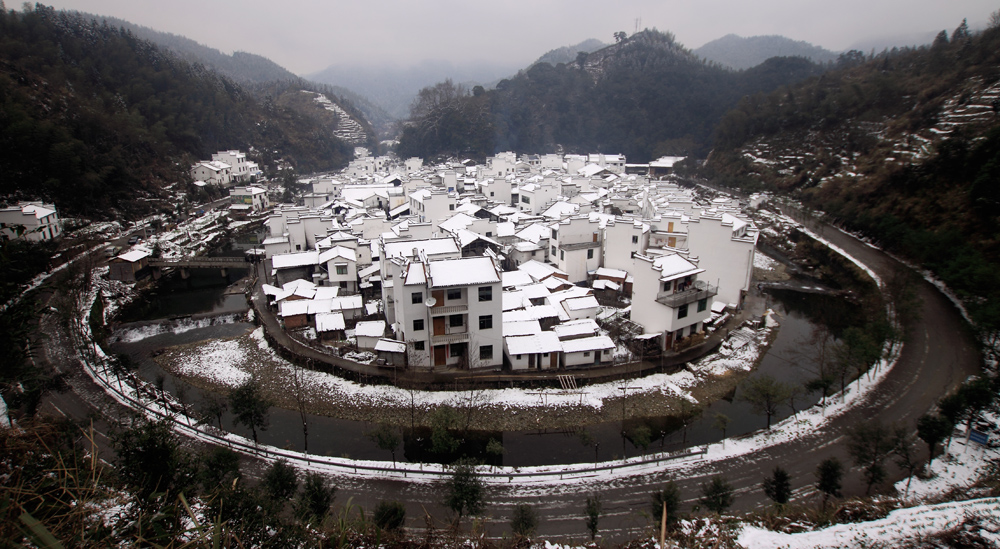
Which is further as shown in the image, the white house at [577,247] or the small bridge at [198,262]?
the small bridge at [198,262]

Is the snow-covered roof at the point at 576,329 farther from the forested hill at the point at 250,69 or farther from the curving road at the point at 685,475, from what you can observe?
the forested hill at the point at 250,69

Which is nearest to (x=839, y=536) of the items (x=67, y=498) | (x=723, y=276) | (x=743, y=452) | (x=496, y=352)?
(x=743, y=452)

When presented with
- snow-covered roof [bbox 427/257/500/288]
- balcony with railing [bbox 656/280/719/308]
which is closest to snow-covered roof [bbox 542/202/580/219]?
balcony with railing [bbox 656/280/719/308]

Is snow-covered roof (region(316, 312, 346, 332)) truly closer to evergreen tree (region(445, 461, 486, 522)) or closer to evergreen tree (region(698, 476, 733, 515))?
evergreen tree (region(445, 461, 486, 522))

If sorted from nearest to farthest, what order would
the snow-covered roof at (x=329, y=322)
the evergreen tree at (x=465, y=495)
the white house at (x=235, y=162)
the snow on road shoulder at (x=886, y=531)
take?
the snow on road shoulder at (x=886, y=531) → the evergreen tree at (x=465, y=495) → the snow-covered roof at (x=329, y=322) → the white house at (x=235, y=162)

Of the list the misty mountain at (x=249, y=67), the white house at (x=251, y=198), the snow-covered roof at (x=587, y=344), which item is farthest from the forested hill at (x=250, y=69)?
the snow-covered roof at (x=587, y=344)

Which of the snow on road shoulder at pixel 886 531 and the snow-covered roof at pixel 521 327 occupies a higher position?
the snow on road shoulder at pixel 886 531
